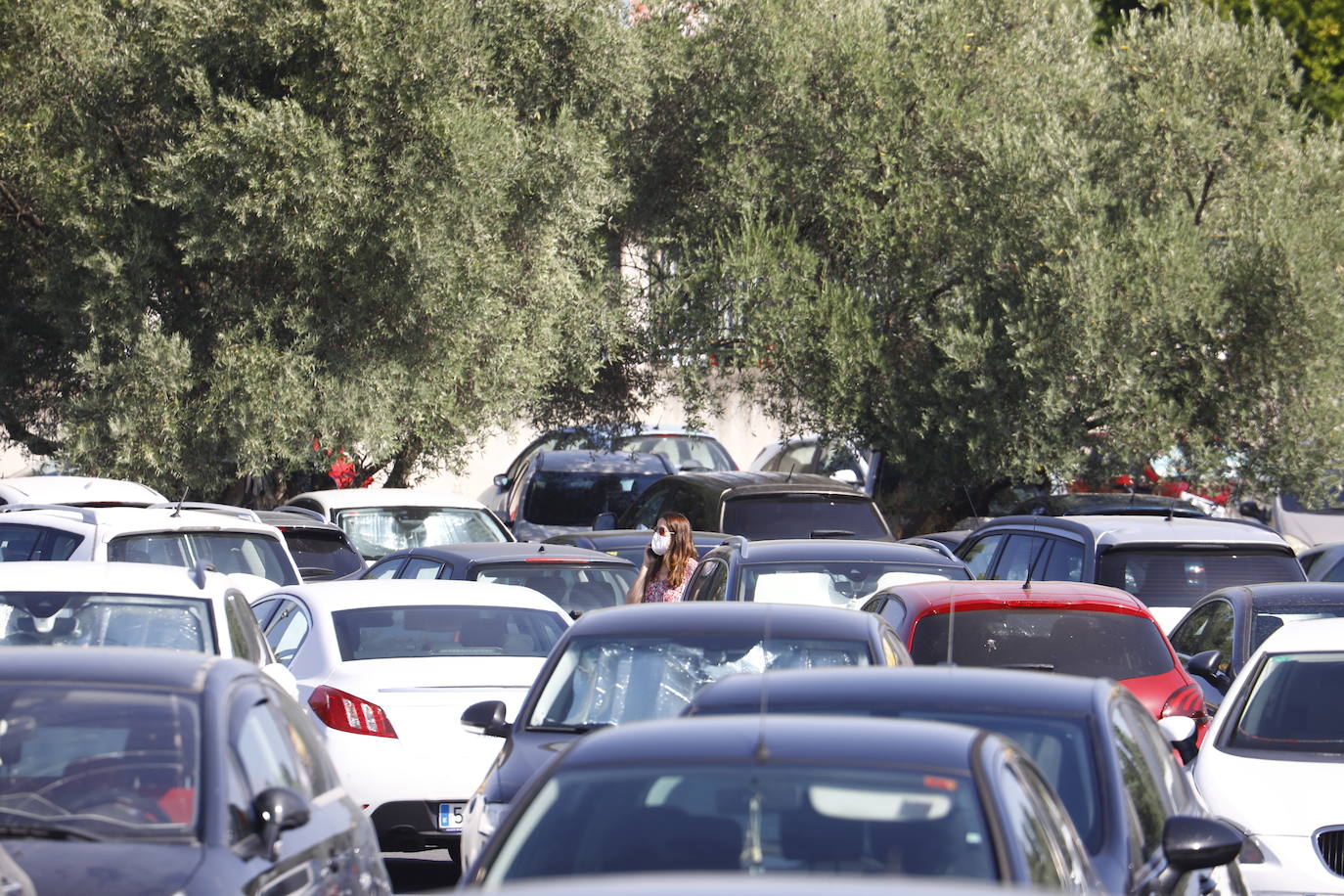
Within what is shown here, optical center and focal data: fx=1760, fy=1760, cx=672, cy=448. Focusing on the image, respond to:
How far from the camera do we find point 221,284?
16719 mm

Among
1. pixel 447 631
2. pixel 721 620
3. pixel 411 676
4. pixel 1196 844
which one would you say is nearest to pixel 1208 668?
pixel 721 620

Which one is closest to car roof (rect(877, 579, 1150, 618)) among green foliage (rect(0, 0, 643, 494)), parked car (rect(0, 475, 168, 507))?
parked car (rect(0, 475, 168, 507))

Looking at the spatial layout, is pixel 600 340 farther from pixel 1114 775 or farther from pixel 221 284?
pixel 1114 775

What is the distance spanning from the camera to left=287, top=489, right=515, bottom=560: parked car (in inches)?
626

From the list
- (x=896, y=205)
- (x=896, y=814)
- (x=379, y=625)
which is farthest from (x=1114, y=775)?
(x=896, y=205)

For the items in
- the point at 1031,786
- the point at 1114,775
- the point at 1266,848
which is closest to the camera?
the point at 1031,786

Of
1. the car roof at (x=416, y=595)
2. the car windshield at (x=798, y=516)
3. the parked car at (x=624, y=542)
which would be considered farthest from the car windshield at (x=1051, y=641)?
the car windshield at (x=798, y=516)

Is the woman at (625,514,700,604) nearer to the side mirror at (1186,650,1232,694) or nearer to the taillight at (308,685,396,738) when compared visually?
the taillight at (308,685,396,738)

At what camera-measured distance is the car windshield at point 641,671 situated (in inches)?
271

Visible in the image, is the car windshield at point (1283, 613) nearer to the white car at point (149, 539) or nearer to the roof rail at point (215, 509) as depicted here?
the white car at point (149, 539)


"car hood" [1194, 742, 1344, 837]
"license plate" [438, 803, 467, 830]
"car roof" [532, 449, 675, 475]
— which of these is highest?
"car hood" [1194, 742, 1344, 837]

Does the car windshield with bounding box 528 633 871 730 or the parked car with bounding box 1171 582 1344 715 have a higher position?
the car windshield with bounding box 528 633 871 730

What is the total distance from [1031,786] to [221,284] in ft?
45.2

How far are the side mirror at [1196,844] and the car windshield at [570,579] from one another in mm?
6614
